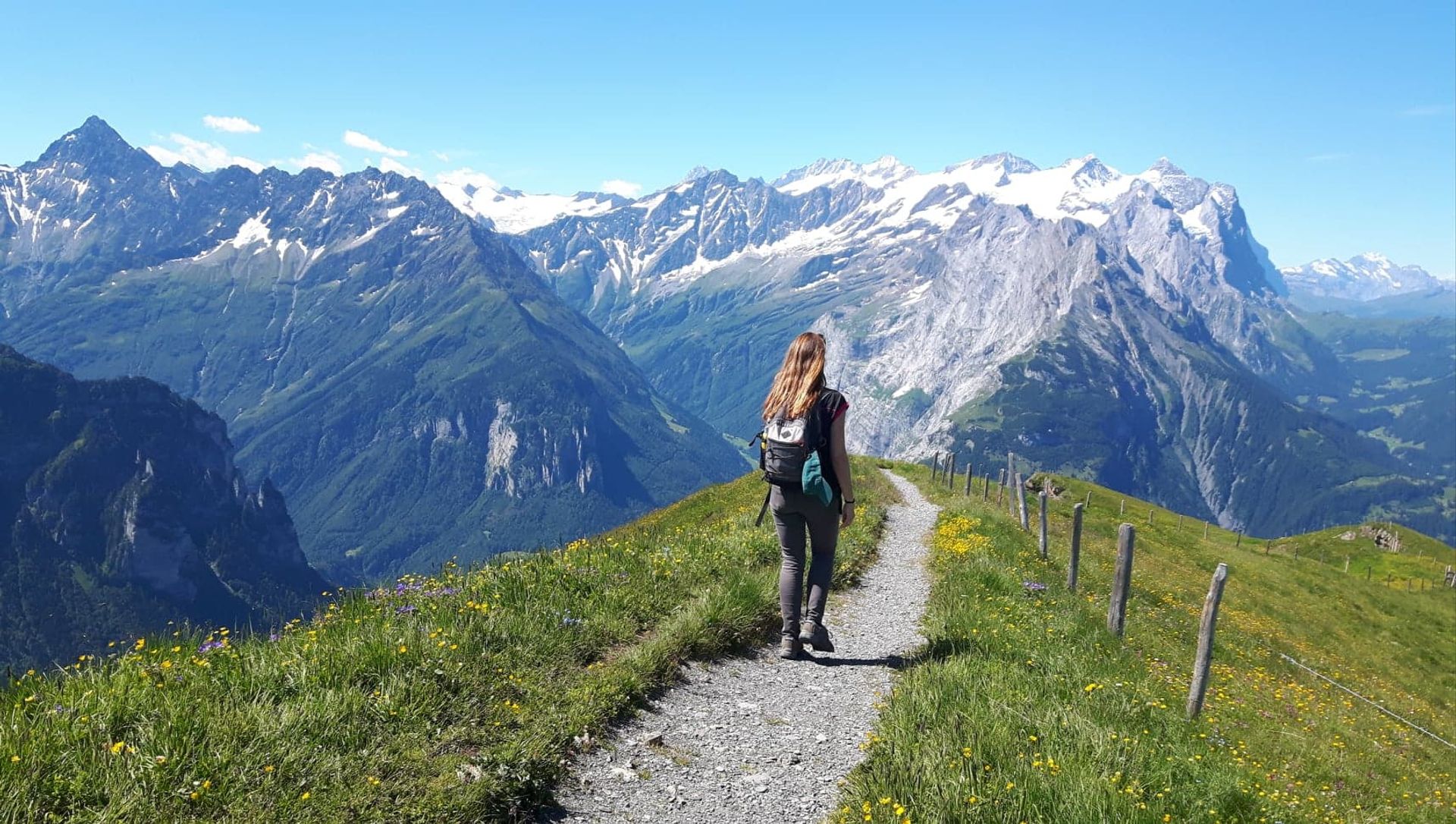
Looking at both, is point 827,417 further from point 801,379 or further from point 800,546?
point 800,546

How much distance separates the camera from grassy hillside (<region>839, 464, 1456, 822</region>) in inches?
267

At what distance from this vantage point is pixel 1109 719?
29.8ft

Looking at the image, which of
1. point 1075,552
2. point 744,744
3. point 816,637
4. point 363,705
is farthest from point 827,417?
point 1075,552

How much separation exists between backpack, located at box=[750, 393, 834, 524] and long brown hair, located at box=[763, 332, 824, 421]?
0.10 m

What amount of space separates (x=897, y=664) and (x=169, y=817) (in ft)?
29.3

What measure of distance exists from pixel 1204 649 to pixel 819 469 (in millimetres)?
8425

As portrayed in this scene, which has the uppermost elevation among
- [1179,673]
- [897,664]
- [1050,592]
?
[897,664]

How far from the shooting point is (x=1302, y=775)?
504 inches

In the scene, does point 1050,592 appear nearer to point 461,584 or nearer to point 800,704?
point 800,704

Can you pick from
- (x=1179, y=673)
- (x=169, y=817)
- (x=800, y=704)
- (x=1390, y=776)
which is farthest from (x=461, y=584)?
(x=1390, y=776)

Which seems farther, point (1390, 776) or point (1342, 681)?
point (1342, 681)

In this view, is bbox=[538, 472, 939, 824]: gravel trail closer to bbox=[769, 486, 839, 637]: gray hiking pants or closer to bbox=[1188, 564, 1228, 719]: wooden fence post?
bbox=[769, 486, 839, 637]: gray hiking pants

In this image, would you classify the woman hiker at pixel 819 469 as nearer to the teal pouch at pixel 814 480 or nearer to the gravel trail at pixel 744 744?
the teal pouch at pixel 814 480

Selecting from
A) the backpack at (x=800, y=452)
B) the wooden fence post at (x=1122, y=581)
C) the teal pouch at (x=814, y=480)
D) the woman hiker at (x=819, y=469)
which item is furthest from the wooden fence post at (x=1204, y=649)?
the backpack at (x=800, y=452)
